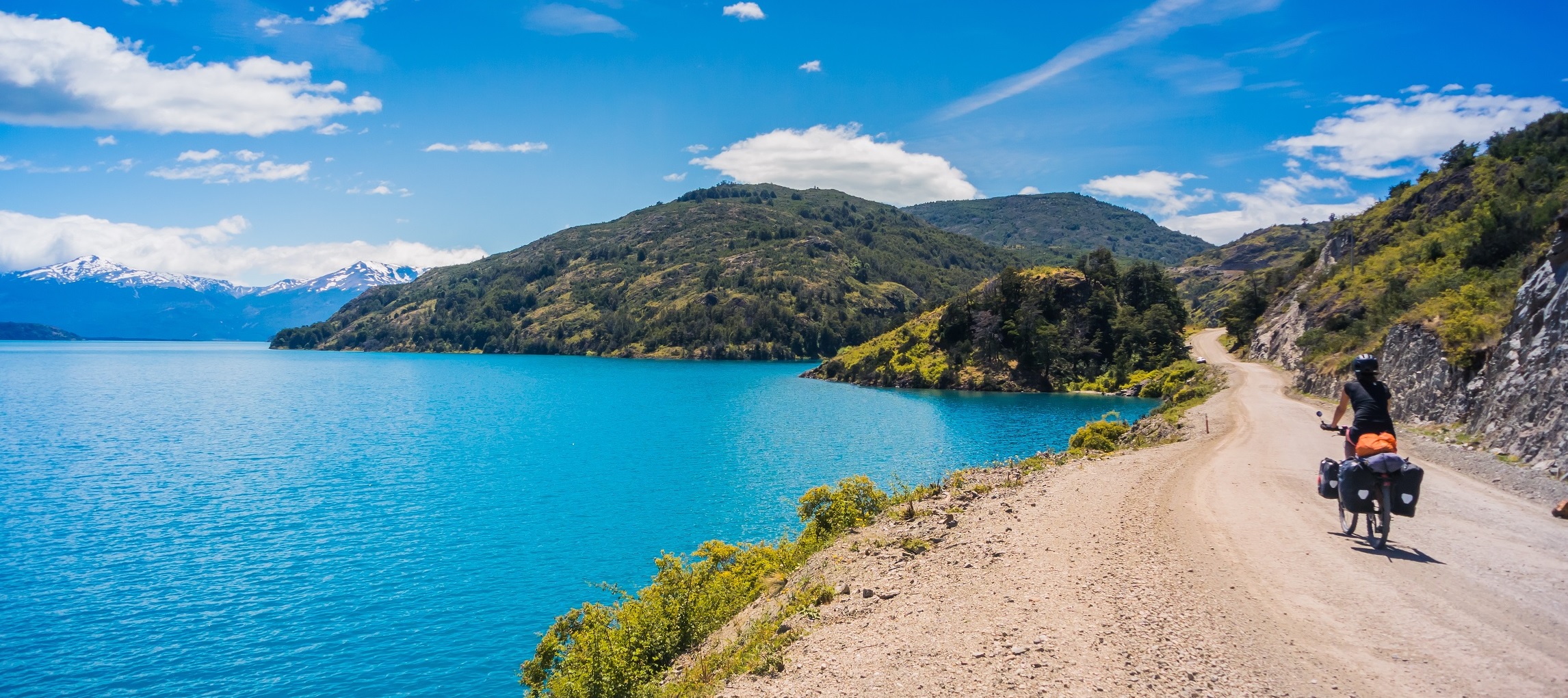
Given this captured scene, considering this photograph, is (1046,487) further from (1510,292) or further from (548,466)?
(548,466)

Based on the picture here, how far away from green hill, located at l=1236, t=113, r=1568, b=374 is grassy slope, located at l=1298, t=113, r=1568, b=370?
0.08m

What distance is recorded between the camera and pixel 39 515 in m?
33.7

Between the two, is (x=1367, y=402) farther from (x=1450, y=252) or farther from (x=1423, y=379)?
(x=1450, y=252)

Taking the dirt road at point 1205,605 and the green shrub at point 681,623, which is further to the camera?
the green shrub at point 681,623

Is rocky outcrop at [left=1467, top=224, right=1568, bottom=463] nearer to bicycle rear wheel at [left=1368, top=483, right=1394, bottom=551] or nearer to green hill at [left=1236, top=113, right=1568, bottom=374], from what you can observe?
green hill at [left=1236, top=113, right=1568, bottom=374]

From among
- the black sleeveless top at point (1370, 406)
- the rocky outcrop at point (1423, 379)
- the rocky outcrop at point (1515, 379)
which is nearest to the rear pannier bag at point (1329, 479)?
the black sleeveless top at point (1370, 406)

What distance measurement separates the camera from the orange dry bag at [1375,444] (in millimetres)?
12102

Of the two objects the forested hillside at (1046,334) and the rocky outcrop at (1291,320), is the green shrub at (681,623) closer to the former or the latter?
the rocky outcrop at (1291,320)

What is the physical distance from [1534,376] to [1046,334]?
83.0m

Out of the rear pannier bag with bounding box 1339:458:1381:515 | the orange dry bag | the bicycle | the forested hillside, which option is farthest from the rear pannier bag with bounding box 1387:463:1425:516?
the forested hillside

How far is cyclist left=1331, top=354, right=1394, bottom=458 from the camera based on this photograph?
12.3m

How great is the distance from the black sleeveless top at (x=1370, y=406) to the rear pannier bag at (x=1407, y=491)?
84cm

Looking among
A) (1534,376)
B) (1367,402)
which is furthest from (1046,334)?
(1367,402)

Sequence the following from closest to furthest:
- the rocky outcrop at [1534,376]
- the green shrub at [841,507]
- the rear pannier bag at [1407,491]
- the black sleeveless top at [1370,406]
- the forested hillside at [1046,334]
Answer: the rear pannier bag at [1407,491]
the black sleeveless top at [1370,406]
the rocky outcrop at [1534,376]
the green shrub at [841,507]
the forested hillside at [1046,334]
